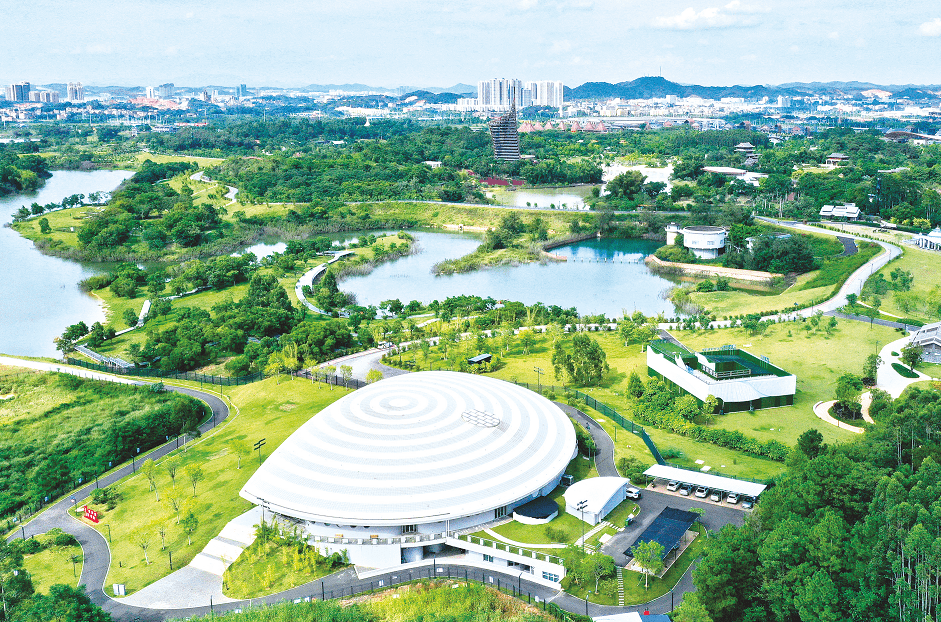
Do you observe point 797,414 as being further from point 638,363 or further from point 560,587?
point 560,587

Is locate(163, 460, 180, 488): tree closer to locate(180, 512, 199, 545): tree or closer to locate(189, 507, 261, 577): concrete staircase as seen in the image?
locate(180, 512, 199, 545): tree

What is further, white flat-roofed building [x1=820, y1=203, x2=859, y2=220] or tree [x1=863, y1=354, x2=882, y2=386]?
white flat-roofed building [x1=820, y1=203, x2=859, y2=220]

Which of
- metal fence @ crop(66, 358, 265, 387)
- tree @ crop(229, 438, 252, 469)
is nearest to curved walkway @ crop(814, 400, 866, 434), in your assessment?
tree @ crop(229, 438, 252, 469)

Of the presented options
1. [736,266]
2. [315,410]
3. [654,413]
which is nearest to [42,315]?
[315,410]

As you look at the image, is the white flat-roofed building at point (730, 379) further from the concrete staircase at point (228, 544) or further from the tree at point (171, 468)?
the tree at point (171, 468)

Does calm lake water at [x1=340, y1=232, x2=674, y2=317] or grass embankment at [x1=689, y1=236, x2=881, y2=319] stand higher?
grass embankment at [x1=689, y1=236, x2=881, y2=319]

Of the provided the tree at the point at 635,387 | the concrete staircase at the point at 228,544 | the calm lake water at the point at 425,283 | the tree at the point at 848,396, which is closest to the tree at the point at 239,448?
the concrete staircase at the point at 228,544

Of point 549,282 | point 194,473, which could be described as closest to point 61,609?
point 194,473
